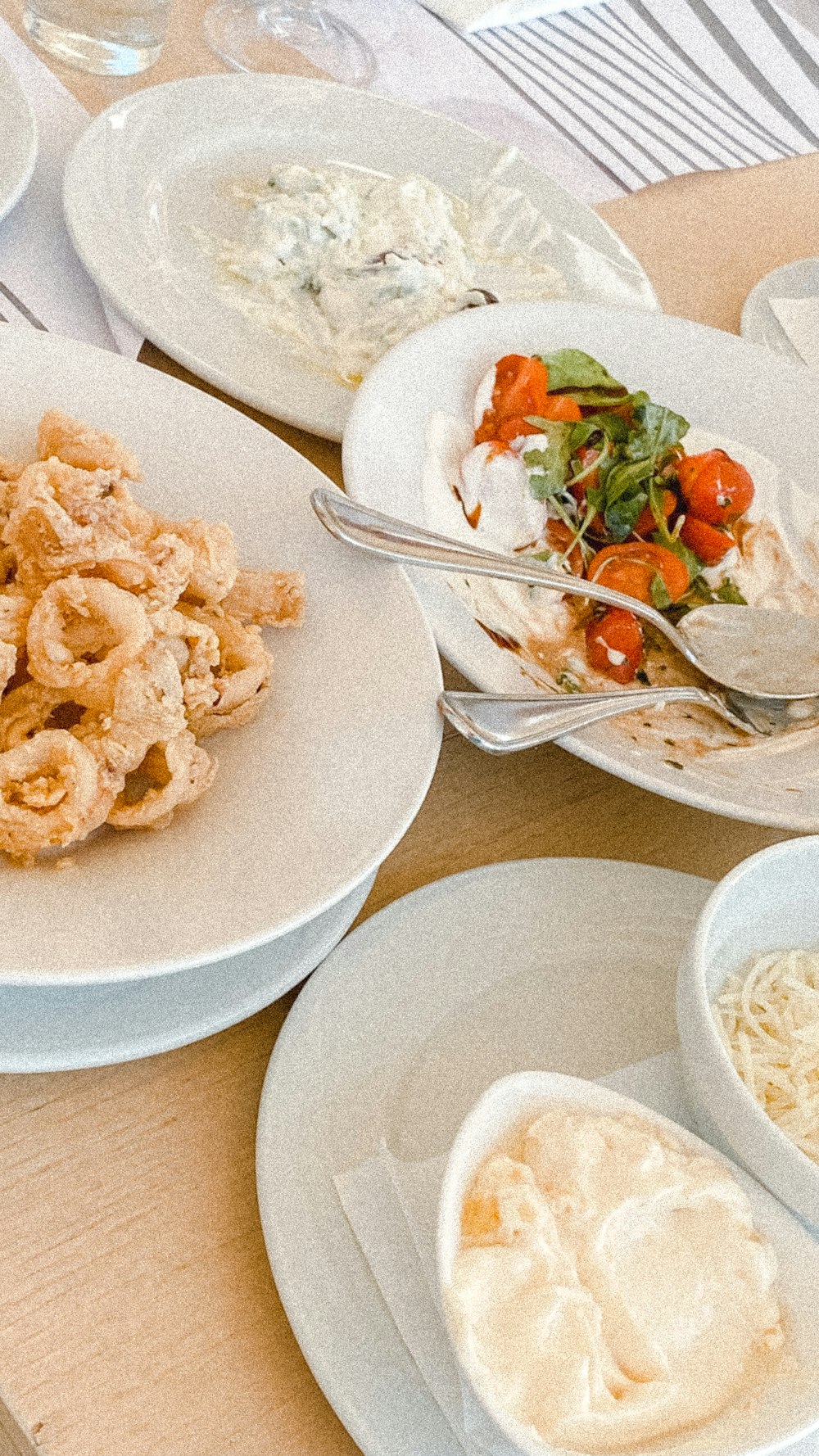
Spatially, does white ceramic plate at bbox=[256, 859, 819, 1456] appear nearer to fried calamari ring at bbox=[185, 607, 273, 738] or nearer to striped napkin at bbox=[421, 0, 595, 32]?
fried calamari ring at bbox=[185, 607, 273, 738]

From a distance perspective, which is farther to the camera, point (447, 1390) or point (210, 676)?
point (210, 676)

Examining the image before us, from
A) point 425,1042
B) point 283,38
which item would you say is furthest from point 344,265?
point 425,1042

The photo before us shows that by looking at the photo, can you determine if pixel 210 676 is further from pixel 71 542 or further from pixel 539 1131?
pixel 539 1131

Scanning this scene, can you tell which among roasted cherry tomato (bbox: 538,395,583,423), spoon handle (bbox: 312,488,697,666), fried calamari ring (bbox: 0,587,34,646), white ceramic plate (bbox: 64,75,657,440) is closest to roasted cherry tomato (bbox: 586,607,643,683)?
spoon handle (bbox: 312,488,697,666)

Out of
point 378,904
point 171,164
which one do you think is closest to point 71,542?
point 378,904

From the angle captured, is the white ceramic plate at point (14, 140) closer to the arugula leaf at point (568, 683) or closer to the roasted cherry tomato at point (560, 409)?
the roasted cherry tomato at point (560, 409)

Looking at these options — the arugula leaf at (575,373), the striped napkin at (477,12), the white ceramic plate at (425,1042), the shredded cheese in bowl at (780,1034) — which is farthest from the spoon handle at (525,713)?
the striped napkin at (477,12)
